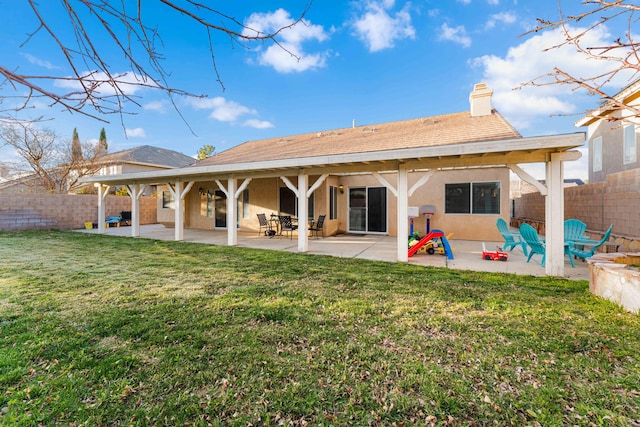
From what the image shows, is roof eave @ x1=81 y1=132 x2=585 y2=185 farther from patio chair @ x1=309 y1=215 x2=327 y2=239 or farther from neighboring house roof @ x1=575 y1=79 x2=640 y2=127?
patio chair @ x1=309 y1=215 x2=327 y2=239

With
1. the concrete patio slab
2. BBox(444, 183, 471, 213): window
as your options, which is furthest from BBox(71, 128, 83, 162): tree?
BBox(444, 183, 471, 213): window

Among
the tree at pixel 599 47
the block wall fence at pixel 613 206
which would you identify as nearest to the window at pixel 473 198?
A: the block wall fence at pixel 613 206

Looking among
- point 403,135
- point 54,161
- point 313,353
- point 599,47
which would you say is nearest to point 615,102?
point 599,47

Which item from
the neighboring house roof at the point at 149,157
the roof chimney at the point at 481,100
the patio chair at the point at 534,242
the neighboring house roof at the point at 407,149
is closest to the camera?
the neighboring house roof at the point at 407,149

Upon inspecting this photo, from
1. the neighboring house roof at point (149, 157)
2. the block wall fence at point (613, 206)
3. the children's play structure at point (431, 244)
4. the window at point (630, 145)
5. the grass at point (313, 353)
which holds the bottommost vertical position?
the grass at point (313, 353)

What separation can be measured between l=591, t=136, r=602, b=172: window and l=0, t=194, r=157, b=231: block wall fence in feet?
75.0

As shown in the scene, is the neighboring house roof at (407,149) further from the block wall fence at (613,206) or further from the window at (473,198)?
the block wall fence at (613,206)

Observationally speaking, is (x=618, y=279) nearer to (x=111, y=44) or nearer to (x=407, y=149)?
(x=407, y=149)

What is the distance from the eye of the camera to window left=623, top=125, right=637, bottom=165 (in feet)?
29.3

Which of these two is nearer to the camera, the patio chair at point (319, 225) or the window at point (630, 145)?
the window at point (630, 145)

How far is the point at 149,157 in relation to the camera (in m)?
24.6

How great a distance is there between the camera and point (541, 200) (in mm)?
11641

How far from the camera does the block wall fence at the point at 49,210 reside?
12.3 metres

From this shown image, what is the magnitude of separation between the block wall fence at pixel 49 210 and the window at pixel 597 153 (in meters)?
22.9
